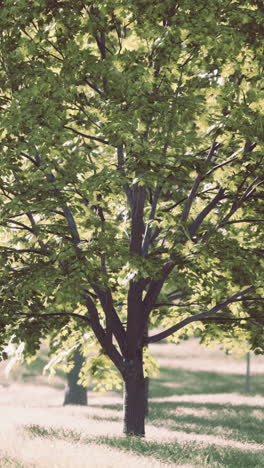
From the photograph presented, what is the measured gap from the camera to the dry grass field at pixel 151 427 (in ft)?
32.4

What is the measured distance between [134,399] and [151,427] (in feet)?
14.9

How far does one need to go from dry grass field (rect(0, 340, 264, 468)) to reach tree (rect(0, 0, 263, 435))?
174 cm

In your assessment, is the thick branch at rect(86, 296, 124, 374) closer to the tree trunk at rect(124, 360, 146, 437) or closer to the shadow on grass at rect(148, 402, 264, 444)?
the tree trunk at rect(124, 360, 146, 437)

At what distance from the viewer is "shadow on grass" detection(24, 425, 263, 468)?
36.2 ft

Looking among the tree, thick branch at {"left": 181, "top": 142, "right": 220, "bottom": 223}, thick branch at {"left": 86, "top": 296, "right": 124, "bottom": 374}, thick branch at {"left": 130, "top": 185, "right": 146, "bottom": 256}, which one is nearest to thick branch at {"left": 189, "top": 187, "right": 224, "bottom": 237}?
the tree

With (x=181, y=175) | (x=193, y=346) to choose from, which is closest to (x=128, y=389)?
(x=181, y=175)

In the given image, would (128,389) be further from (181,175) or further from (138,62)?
(138,62)

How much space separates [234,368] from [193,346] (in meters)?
8.94

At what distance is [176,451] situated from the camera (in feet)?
38.2

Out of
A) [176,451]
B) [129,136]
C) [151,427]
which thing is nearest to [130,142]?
[129,136]

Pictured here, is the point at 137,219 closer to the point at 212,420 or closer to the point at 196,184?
the point at 196,184

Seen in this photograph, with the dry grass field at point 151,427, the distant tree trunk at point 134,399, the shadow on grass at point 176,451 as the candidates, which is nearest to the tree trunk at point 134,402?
the distant tree trunk at point 134,399

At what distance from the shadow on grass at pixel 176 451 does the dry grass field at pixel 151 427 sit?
2 centimetres

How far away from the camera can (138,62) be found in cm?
1170
